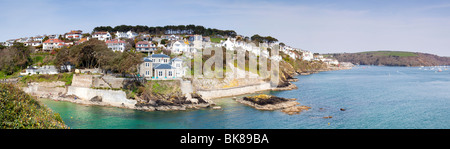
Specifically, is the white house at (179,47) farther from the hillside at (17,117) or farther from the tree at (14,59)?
the hillside at (17,117)

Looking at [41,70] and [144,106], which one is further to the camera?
[41,70]

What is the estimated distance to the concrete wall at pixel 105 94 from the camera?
109 feet

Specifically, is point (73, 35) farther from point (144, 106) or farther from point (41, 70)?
point (144, 106)

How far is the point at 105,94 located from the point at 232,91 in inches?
711

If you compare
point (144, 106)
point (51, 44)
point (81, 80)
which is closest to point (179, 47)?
point (81, 80)

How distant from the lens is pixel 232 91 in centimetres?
4166

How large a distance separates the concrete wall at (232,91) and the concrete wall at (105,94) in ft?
32.3

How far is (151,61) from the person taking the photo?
127ft

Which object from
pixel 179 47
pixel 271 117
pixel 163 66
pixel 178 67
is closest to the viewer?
pixel 271 117

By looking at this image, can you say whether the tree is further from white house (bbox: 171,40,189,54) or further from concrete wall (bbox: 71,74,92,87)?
white house (bbox: 171,40,189,54)

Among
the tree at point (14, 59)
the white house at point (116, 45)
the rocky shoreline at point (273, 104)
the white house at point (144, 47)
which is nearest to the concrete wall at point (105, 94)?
the rocky shoreline at point (273, 104)

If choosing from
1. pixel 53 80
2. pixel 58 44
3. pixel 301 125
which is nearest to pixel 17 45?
pixel 58 44

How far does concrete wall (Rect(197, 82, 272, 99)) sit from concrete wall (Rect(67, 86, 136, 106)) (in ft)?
32.3

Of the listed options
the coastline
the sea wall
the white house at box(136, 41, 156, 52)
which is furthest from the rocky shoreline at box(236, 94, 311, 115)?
the white house at box(136, 41, 156, 52)
